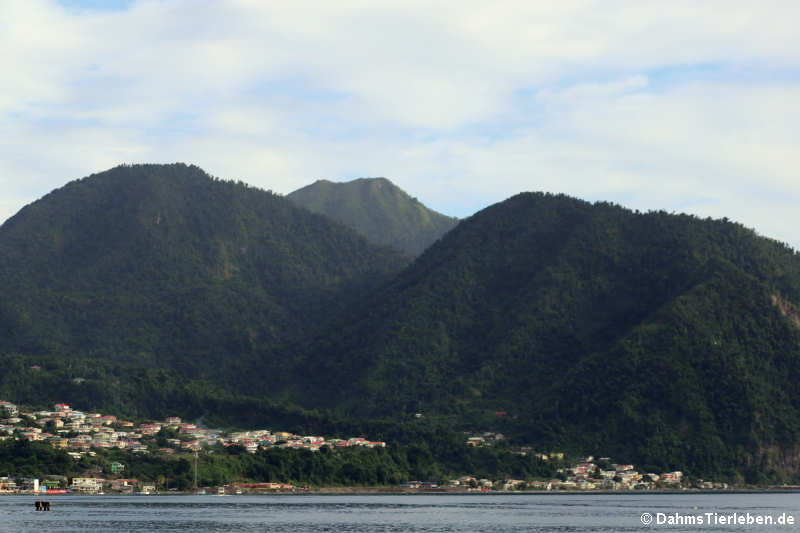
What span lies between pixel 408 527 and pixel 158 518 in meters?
36.6

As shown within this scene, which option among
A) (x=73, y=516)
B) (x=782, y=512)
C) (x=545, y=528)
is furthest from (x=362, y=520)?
(x=782, y=512)

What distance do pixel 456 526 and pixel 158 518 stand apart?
41.5 m

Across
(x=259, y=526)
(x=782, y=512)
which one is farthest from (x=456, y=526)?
(x=782, y=512)

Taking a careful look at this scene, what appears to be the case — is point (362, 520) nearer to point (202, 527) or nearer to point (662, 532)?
point (202, 527)

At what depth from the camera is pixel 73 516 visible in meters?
183

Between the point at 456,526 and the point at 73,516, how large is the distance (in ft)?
181

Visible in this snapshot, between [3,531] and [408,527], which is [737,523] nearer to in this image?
[408,527]

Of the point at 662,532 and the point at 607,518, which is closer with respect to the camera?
the point at 662,532

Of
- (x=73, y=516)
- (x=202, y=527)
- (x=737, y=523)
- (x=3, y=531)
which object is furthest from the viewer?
(x=73, y=516)

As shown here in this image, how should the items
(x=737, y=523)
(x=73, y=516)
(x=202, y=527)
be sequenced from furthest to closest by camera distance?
(x=73, y=516) → (x=737, y=523) → (x=202, y=527)

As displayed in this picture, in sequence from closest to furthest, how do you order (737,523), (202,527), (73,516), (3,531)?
(3,531), (202,527), (737,523), (73,516)

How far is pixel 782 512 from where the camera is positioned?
190500mm

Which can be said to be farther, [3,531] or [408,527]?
[408,527]

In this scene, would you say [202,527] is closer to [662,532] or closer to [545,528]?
[545,528]
